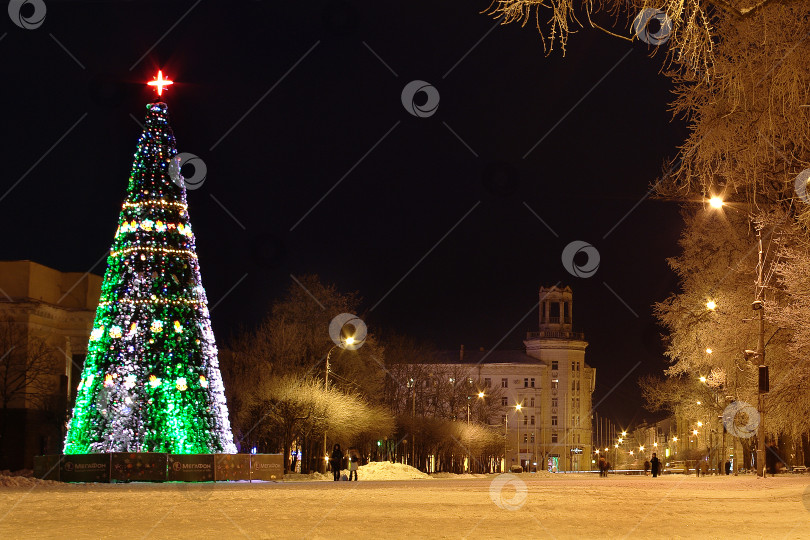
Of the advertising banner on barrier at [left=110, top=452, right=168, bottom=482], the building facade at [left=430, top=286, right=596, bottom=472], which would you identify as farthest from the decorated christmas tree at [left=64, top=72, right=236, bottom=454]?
the building facade at [left=430, top=286, right=596, bottom=472]

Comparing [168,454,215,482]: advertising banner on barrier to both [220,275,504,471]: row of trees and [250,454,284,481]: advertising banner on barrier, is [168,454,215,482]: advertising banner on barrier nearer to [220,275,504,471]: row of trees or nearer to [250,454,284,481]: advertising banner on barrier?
[250,454,284,481]: advertising banner on barrier

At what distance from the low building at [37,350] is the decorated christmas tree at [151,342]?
27.9m

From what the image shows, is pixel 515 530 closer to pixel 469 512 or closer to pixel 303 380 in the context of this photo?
pixel 469 512

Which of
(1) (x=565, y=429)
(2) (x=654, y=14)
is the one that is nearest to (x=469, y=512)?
(2) (x=654, y=14)

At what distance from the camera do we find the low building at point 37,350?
69006 mm

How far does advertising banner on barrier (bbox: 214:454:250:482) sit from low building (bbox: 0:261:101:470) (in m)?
28.2

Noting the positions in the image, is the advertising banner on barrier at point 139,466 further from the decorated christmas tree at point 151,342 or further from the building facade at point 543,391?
the building facade at point 543,391

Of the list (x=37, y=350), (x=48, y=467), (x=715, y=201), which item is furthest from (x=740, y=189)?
(x=37, y=350)

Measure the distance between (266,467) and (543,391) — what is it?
488 ft

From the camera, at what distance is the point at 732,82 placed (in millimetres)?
12555

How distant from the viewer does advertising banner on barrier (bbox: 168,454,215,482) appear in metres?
37.1

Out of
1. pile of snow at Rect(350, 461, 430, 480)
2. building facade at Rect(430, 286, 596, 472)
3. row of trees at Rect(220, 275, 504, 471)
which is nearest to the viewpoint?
pile of snow at Rect(350, 461, 430, 480)

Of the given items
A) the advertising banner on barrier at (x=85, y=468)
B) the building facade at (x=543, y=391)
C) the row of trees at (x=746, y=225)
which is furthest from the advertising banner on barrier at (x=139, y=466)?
the building facade at (x=543, y=391)

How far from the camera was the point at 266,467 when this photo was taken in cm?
4175
